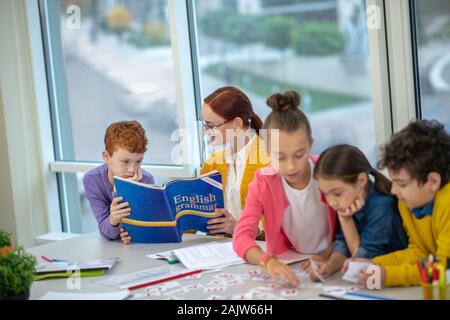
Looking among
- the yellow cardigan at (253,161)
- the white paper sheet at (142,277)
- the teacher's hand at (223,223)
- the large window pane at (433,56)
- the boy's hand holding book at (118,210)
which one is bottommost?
the white paper sheet at (142,277)

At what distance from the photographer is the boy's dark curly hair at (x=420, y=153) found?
1.89 metres

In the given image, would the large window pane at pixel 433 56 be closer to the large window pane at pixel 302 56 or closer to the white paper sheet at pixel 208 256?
the large window pane at pixel 302 56

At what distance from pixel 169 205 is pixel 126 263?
0.30m

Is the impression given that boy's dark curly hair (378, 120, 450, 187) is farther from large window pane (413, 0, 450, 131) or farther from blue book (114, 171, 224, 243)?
large window pane (413, 0, 450, 131)

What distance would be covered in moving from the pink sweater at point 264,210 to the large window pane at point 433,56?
849 millimetres

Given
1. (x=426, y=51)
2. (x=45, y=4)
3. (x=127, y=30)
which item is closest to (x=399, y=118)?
(x=426, y=51)

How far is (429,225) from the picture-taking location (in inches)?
76.4

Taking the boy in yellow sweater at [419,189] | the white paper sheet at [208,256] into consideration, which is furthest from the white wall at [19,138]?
the boy in yellow sweater at [419,189]

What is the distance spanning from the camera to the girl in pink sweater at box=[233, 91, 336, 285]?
2088 mm

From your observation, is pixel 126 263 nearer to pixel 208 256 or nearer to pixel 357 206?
pixel 208 256

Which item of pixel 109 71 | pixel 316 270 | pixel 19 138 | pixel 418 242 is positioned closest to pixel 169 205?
pixel 316 270

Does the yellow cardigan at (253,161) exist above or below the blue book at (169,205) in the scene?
above

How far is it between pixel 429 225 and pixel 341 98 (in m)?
1.34

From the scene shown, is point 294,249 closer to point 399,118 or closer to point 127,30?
point 399,118
